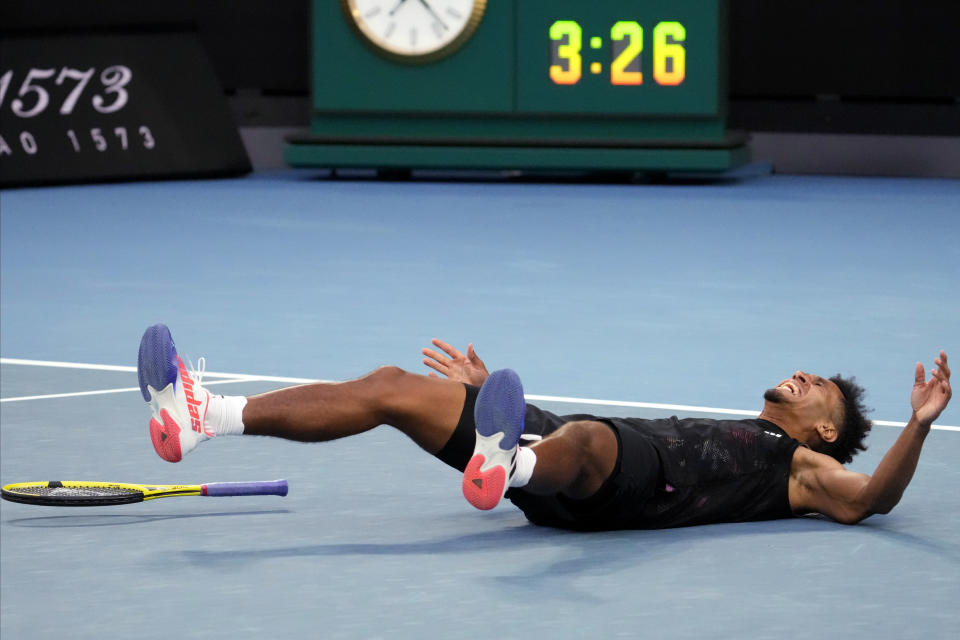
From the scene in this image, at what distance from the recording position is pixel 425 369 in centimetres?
717

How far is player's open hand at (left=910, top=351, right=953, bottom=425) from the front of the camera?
4.14 metres

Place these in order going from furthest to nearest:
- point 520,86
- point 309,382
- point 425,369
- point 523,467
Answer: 1. point 520,86
2. point 425,369
3. point 309,382
4. point 523,467

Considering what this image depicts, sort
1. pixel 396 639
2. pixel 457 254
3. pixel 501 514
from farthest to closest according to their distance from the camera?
pixel 457 254 → pixel 501 514 → pixel 396 639

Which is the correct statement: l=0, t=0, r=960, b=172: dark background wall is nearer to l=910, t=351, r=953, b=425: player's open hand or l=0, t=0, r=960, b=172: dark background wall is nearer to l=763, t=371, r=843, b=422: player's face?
→ l=763, t=371, r=843, b=422: player's face

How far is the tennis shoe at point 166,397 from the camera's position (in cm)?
423

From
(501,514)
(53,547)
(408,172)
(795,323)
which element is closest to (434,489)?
(501,514)

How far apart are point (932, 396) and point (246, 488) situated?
1.83 meters

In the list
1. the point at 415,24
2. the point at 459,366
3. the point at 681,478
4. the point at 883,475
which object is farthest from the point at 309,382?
the point at 415,24

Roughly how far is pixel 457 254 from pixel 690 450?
19.7 feet

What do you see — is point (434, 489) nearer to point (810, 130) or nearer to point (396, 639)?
point (396, 639)

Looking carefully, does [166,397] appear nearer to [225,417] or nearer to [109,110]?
[225,417]

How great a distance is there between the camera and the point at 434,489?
16.1 ft

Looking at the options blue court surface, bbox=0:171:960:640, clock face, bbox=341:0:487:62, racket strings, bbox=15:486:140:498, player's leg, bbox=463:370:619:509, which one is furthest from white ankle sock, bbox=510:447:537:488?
clock face, bbox=341:0:487:62

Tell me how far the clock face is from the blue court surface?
118cm
